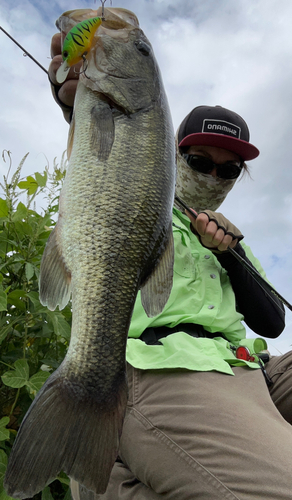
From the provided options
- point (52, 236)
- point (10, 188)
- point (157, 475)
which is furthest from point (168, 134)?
point (157, 475)

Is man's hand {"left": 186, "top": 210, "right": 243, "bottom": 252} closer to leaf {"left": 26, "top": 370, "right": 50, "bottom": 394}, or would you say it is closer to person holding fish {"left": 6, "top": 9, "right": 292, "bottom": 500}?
person holding fish {"left": 6, "top": 9, "right": 292, "bottom": 500}

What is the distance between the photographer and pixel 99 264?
1.19 metres

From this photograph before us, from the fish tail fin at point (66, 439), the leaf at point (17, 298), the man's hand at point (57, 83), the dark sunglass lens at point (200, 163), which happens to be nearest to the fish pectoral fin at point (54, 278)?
the fish tail fin at point (66, 439)

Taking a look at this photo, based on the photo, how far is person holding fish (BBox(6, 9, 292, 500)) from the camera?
131 cm

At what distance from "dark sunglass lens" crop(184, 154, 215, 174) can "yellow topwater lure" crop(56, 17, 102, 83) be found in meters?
1.18

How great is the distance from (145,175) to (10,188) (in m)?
1.19

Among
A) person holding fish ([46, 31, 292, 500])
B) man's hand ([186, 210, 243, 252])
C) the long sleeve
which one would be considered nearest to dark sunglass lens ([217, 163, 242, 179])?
person holding fish ([46, 31, 292, 500])

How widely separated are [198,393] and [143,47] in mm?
1512

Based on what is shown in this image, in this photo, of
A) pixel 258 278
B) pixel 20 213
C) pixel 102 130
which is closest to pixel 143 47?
pixel 102 130

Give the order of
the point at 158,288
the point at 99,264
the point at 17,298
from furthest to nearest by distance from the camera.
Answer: the point at 17,298, the point at 158,288, the point at 99,264

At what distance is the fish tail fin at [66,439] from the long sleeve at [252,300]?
4.10 feet

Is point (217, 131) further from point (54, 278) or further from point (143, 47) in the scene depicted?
point (54, 278)

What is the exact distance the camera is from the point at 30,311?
1.99 m

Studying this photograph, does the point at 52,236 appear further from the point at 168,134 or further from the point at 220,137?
the point at 220,137
